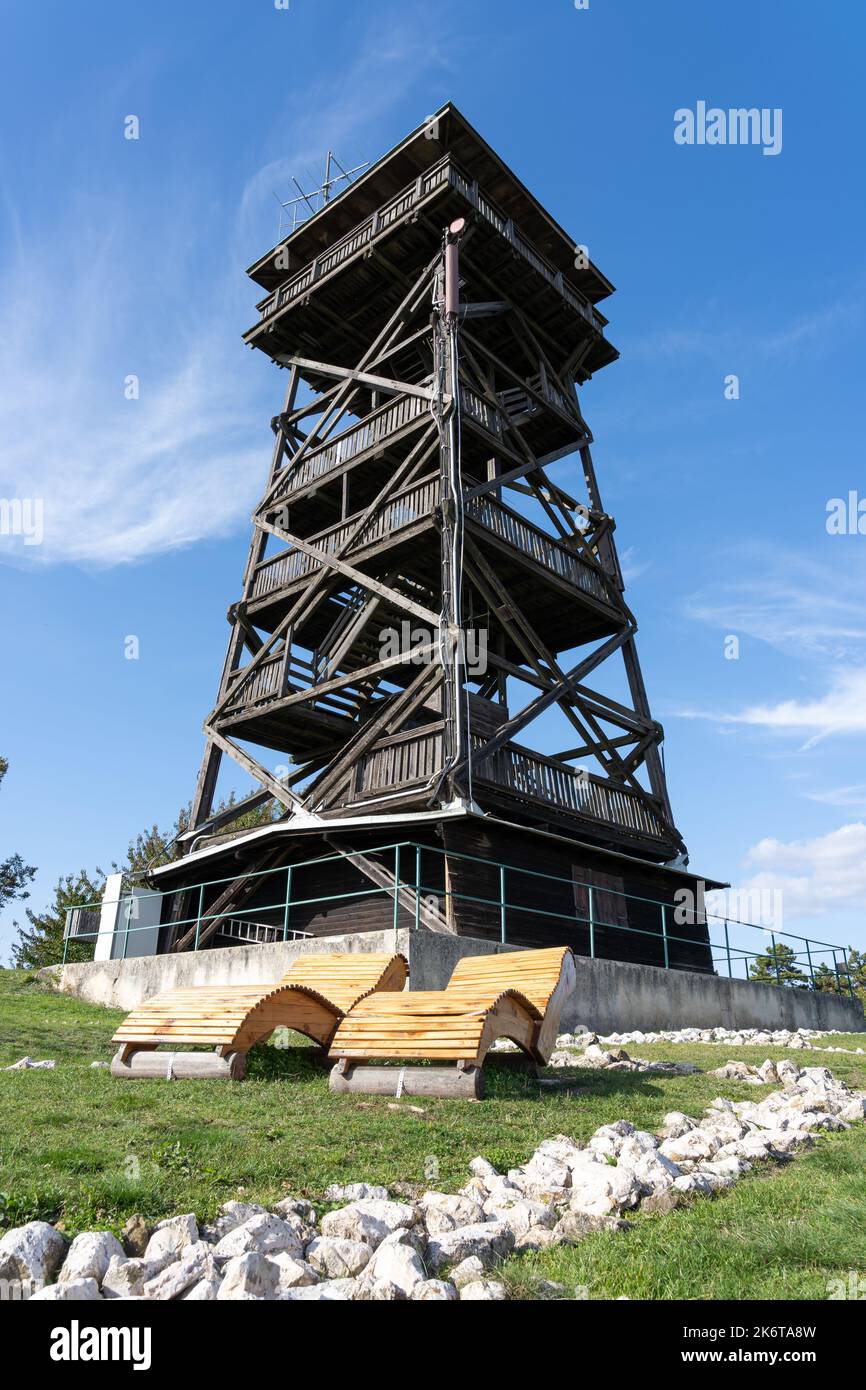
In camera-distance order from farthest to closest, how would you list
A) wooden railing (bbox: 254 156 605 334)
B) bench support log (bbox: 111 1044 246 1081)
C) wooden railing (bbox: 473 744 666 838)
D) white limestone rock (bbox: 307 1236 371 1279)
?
1. wooden railing (bbox: 254 156 605 334)
2. wooden railing (bbox: 473 744 666 838)
3. bench support log (bbox: 111 1044 246 1081)
4. white limestone rock (bbox: 307 1236 371 1279)

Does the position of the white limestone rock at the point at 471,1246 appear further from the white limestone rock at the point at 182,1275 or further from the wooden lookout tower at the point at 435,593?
the wooden lookout tower at the point at 435,593

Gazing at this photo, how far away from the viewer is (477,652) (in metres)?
21.3

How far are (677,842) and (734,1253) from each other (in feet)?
62.0

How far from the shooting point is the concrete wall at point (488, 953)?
13.4m

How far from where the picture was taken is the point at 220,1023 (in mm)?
8484

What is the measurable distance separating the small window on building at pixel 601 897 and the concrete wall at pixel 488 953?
2.47 metres

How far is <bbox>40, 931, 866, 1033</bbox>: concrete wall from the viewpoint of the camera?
13383 mm

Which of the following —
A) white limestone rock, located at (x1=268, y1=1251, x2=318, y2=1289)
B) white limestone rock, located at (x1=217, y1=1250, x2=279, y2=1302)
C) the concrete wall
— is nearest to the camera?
white limestone rock, located at (x1=217, y1=1250, x2=279, y2=1302)

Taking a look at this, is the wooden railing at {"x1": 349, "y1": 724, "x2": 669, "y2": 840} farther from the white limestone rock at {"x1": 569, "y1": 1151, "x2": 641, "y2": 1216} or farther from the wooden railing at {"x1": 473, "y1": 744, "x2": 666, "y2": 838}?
the white limestone rock at {"x1": 569, "y1": 1151, "x2": 641, "y2": 1216}

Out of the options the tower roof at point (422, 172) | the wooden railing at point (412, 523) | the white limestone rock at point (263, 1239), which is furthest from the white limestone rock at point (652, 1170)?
the tower roof at point (422, 172)

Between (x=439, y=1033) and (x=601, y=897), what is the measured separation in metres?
13.2

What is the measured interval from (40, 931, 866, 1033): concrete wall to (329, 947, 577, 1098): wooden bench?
4198 mm

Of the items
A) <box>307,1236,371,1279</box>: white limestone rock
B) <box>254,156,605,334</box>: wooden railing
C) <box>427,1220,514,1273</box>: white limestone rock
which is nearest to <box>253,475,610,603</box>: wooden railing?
<box>254,156,605,334</box>: wooden railing

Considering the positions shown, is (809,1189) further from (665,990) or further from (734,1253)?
(665,990)
